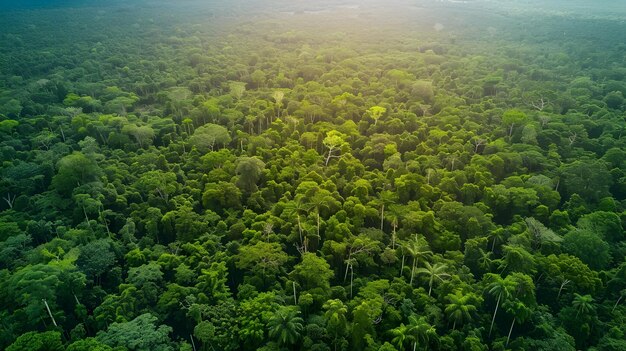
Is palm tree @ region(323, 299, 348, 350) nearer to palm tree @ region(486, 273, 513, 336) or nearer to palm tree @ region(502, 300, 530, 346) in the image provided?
palm tree @ region(486, 273, 513, 336)

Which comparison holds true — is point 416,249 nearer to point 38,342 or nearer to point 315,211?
point 315,211

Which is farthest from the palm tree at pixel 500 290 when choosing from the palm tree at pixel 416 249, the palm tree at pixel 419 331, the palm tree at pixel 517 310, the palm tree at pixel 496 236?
the palm tree at pixel 496 236

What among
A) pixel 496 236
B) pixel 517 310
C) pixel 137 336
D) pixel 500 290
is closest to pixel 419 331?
pixel 500 290

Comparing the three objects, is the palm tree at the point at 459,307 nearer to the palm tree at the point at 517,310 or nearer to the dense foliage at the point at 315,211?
the dense foliage at the point at 315,211

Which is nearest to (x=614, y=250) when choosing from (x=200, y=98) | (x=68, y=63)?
(x=200, y=98)

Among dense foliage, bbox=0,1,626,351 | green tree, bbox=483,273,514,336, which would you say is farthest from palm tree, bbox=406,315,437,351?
green tree, bbox=483,273,514,336

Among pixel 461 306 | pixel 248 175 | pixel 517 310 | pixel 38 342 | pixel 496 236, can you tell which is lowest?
pixel 517 310
